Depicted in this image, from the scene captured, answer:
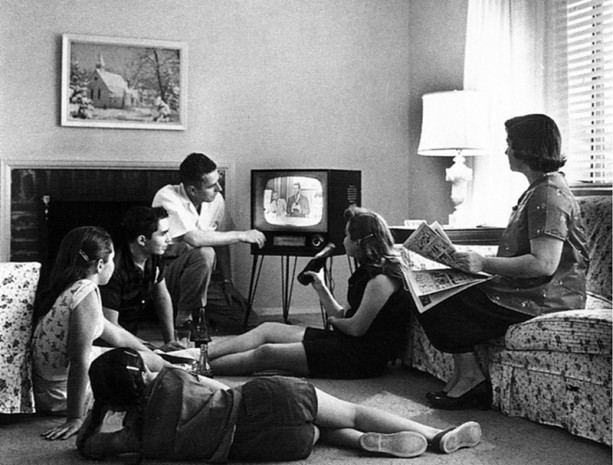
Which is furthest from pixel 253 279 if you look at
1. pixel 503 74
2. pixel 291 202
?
pixel 503 74

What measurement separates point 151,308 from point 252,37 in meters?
1.79

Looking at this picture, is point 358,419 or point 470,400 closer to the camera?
point 358,419

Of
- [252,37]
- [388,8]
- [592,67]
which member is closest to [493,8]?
[592,67]

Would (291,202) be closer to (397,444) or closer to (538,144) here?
(538,144)

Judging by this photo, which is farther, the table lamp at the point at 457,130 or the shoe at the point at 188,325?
the table lamp at the point at 457,130

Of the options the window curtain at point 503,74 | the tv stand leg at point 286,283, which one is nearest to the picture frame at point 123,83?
the tv stand leg at point 286,283

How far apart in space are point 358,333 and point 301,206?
1417 millimetres

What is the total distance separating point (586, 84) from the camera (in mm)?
3768

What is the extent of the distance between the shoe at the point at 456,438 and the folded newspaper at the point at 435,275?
548 mm

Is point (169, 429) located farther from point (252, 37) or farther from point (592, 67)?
point (252, 37)

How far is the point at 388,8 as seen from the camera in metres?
5.25

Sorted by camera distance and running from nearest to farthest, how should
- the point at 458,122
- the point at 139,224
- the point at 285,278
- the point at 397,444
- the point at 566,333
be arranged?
the point at 397,444
the point at 566,333
the point at 139,224
the point at 458,122
the point at 285,278

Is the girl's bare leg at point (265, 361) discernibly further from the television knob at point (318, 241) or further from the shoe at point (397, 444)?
the television knob at point (318, 241)

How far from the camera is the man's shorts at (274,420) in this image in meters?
2.08
